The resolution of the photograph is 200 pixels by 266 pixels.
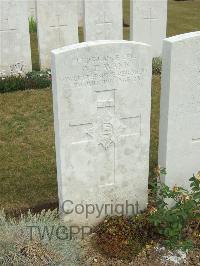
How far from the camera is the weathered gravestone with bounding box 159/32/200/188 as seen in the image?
4.36m

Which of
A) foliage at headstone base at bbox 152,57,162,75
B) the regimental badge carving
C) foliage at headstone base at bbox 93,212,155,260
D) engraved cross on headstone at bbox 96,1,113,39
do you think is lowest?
foliage at headstone base at bbox 93,212,155,260

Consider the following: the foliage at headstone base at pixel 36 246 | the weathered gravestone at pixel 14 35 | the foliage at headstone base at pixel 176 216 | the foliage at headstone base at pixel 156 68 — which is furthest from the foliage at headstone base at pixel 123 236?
the foliage at headstone base at pixel 156 68

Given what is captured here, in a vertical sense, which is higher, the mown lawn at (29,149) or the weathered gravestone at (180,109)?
the weathered gravestone at (180,109)

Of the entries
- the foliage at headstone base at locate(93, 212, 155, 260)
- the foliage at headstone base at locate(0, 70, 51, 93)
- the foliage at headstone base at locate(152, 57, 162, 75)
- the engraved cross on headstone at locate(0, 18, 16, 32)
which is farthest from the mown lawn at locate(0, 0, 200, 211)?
the engraved cross on headstone at locate(0, 18, 16, 32)

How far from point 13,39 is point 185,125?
19.0 feet

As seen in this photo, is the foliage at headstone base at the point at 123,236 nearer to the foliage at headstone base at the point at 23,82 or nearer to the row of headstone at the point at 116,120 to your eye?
the row of headstone at the point at 116,120

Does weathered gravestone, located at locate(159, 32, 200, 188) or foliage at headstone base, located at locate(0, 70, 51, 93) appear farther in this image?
foliage at headstone base, located at locate(0, 70, 51, 93)

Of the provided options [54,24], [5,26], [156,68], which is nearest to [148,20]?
[156,68]

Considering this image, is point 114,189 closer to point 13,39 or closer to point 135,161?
point 135,161

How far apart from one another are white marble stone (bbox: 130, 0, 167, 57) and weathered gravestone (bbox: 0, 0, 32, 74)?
103 inches

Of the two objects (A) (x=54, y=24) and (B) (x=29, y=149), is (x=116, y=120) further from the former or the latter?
(A) (x=54, y=24)

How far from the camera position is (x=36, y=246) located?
379cm

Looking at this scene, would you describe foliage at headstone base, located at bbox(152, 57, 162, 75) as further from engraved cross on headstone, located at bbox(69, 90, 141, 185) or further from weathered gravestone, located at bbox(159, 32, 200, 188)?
engraved cross on headstone, located at bbox(69, 90, 141, 185)

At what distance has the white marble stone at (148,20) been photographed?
10547 mm
